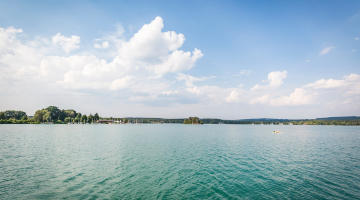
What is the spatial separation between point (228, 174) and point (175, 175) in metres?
7.38

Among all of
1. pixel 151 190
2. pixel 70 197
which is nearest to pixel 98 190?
pixel 70 197

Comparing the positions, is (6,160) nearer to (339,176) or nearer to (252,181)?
(252,181)

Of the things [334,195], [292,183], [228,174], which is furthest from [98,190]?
[334,195]

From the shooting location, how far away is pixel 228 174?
22.9 meters

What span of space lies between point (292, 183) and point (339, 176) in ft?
28.4

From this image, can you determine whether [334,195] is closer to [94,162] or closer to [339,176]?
[339,176]

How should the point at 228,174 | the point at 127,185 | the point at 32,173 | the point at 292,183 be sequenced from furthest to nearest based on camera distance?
the point at 228,174 < the point at 32,173 < the point at 292,183 < the point at 127,185

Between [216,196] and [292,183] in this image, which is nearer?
[216,196]

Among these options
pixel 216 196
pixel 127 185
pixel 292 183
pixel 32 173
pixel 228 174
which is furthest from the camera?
pixel 228 174

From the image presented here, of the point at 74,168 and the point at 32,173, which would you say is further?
the point at 74,168

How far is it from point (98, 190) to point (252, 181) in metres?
17.6

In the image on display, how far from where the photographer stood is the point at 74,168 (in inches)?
953

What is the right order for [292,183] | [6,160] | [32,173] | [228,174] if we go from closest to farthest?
[292,183] → [32,173] → [228,174] → [6,160]

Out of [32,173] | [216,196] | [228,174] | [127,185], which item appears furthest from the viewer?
[228,174]
